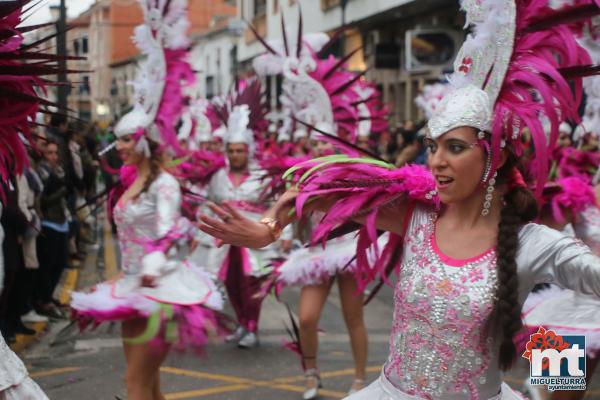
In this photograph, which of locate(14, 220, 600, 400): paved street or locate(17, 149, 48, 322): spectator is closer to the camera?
locate(14, 220, 600, 400): paved street

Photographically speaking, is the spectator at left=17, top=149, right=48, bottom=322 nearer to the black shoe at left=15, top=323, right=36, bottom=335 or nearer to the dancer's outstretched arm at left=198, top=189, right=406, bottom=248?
the black shoe at left=15, top=323, right=36, bottom=335

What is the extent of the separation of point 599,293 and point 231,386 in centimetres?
380

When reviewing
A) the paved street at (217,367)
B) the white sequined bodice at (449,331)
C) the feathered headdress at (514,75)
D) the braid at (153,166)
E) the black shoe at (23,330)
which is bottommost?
the paved street at (217,367)

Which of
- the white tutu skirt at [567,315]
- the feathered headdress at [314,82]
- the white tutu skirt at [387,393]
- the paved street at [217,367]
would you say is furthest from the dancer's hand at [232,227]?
the feathered headdress at [314,82]

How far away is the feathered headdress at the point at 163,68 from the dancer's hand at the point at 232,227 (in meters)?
2.88

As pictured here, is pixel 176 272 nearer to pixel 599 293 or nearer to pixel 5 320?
pixel 599 293

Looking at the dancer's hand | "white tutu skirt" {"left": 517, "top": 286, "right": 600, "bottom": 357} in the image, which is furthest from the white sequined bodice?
"white tutu skirt" {"left": 517, "top": 286, "right": 600, "bottom": 357}

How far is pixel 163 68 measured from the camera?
222 inches

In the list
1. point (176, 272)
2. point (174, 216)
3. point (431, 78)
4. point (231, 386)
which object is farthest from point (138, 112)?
point (431, 78)

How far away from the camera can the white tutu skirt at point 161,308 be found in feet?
14.1

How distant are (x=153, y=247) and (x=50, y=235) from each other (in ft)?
13.3

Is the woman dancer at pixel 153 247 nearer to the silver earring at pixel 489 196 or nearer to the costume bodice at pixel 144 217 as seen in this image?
the costume bodice at pixel 144 217

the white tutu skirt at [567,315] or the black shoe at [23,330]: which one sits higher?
the white tutu skirt at [567,315]

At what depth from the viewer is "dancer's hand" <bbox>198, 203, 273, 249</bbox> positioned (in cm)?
252
